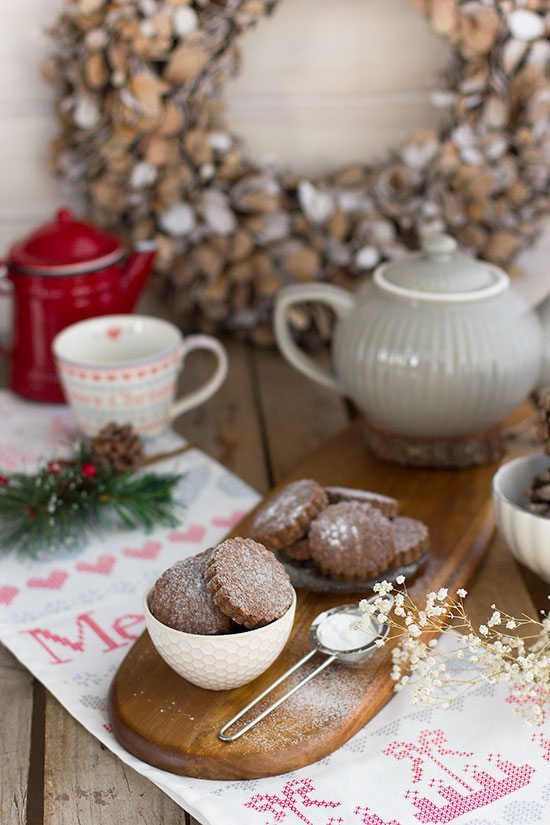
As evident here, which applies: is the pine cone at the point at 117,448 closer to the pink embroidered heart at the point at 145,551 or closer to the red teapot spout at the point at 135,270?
the pink embroidered heart at the point at 145,551

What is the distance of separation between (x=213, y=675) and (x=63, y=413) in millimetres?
615

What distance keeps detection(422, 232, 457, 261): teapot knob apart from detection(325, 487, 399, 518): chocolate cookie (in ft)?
0.93

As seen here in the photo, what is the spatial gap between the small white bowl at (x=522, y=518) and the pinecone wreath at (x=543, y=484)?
1 centimetres

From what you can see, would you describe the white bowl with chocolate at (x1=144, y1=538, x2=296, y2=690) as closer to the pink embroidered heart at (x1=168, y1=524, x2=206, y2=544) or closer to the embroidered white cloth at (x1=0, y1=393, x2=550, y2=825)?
the embroidered white cloth at (x1=0, y1=393, x2=550, y2=825)

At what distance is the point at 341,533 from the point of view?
0.85 metres

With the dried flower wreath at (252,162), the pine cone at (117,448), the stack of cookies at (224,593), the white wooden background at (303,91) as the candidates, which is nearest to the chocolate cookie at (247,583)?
the stack of cookies at (224,593)

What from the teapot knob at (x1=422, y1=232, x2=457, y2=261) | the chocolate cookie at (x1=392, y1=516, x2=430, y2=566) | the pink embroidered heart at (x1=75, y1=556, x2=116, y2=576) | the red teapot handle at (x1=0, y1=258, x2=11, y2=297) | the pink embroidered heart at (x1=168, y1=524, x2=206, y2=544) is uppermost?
the teapot knob at (x1=422, y1=232, x2=457, y2=261)

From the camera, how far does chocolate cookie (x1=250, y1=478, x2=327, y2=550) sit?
86 cm

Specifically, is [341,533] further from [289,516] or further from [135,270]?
[135,270]

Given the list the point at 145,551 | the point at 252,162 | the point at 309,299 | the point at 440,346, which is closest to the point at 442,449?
the point at 440,346

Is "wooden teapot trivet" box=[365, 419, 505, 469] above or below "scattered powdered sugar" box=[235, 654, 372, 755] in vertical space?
below

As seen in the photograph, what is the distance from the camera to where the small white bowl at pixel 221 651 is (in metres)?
0.71

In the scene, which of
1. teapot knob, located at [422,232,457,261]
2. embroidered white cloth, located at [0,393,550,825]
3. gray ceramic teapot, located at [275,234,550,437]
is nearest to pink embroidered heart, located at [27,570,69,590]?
embroidered white cloth, located at [0,393,550,825]

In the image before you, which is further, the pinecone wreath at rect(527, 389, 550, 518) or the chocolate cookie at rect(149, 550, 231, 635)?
the pinecone wreath at rect(527, 389, 550, 518)
